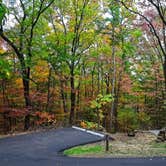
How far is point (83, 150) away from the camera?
11.7m

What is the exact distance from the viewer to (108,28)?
2445cm

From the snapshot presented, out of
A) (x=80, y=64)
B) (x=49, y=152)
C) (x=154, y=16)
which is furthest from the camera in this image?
(x=80, y=64)

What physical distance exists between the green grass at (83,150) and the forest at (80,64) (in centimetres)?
808

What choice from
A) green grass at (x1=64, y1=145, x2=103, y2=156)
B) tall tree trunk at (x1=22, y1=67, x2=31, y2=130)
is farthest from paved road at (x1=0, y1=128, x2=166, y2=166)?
tall tree trunk at (x1=22, y1=67, x2=31, y2=130)

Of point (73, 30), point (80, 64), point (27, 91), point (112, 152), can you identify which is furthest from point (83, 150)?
point (80, 64)

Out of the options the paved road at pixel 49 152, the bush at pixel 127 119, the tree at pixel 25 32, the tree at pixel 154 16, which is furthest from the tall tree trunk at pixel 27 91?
the bush at pixel 127 119

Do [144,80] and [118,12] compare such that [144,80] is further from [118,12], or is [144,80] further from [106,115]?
[118,12]

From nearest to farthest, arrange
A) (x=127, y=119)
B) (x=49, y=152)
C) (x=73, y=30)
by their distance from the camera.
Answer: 1. (x=49, y=152)
2. (x=73, y=30)
3. (x=127, y=119)

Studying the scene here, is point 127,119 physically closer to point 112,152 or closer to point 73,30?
point 73,30

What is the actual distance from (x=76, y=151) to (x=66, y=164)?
2.40 metres

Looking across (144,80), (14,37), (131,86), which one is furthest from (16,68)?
(144,80)

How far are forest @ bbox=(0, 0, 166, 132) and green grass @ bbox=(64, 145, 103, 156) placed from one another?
8.08 metres

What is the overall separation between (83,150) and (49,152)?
127cm

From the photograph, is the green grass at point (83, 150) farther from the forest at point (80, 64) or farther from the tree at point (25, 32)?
the tree at point (25, 32)
